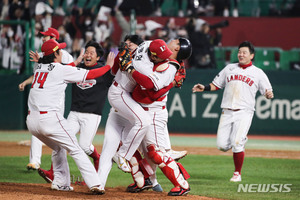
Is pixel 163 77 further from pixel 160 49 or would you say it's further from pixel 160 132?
pixel 160 132

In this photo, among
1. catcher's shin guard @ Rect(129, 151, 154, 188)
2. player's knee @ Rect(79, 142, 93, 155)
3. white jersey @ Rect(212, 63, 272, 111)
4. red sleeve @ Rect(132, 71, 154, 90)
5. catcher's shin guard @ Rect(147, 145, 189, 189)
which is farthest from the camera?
white jersey @ Rect(212, 63, 272, 111)

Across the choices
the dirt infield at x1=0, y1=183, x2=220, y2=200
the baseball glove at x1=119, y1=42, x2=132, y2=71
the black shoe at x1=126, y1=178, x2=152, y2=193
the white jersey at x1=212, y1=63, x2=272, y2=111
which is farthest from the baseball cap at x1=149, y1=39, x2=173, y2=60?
the white jersey at x1=212, y1=63, x2=272, y2=111

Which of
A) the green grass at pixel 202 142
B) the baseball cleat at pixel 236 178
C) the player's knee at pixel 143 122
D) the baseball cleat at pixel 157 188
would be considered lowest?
the green grass at pixel 202 142

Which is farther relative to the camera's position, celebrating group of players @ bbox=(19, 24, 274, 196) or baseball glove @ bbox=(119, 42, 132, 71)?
celebrating group of players @ bbox=(19, 24, 274, 196)

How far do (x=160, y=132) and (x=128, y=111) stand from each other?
58cm

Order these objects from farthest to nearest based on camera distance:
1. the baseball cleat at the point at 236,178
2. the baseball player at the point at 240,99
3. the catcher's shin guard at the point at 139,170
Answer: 1. the baseball player at the point at 240,99
2. the baseball cleat at the point at 236,178
3. the catcher's shin guard at the point at 139,170

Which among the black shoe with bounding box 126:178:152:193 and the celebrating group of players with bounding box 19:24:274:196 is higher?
the celebrating group of players with bounding box 19:24:274:196

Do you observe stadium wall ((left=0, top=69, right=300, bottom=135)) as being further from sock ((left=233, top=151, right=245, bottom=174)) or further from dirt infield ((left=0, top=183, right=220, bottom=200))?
dirt infield ((left=0, top=183, right=220, bottom=200))

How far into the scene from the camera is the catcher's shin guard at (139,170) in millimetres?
7809

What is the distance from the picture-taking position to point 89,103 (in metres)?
9.08

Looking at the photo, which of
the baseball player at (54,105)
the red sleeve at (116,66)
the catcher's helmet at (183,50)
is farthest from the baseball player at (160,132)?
the baseball player at (54,105)

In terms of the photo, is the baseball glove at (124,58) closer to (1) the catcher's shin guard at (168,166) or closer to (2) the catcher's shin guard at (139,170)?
(1) the catcher's shin guard at (168,166)

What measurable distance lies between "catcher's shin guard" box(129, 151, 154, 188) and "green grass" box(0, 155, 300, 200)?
0.54 m

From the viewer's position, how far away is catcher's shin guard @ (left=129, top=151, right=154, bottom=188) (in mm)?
7809
